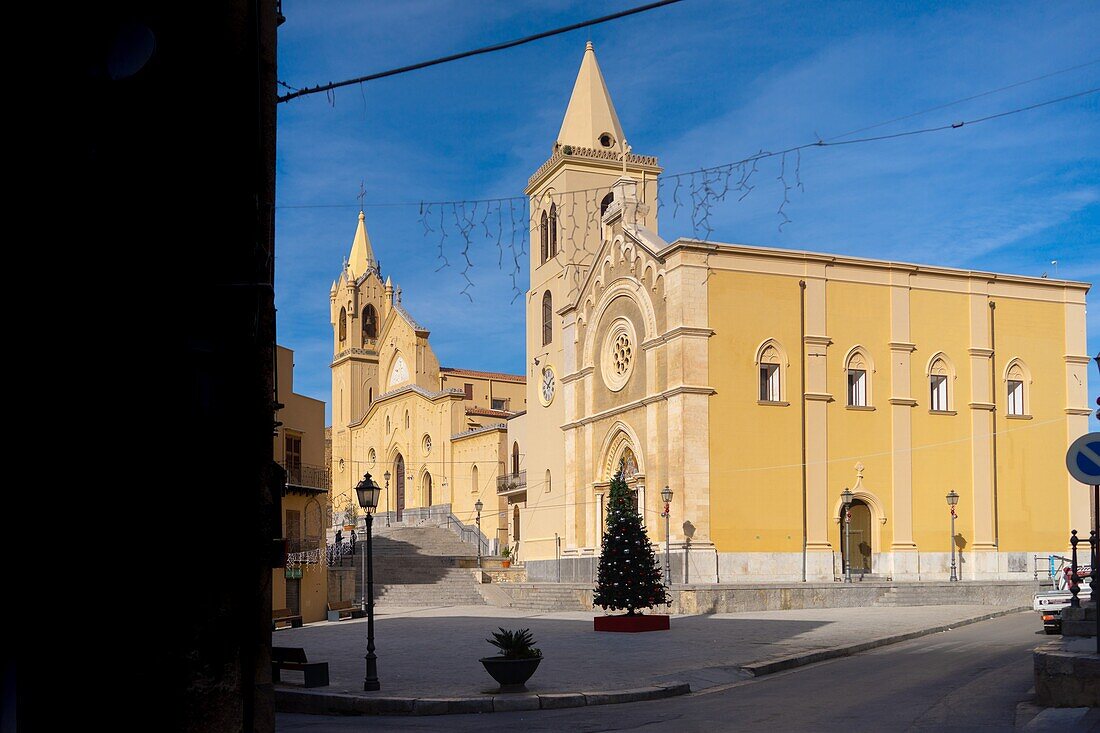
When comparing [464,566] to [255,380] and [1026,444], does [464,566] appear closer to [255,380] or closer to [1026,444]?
[1026,444]

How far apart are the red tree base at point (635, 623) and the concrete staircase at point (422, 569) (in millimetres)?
14314

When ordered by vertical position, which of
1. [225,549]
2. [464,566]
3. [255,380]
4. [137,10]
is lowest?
[464,566]

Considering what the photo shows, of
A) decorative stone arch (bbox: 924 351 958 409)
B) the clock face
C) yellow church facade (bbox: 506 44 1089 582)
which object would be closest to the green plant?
yellow church facade (bbox: 506 44 1089 582)

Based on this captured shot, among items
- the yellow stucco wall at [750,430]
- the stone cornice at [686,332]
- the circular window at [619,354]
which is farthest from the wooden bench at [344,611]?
the stone cornice at [686,332]

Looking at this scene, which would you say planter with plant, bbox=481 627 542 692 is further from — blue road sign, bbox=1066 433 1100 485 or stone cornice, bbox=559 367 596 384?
stone cornice, bbox=559 367 596 384

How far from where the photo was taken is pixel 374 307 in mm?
84375

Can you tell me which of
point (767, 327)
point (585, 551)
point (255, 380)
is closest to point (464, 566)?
point (585, 551)

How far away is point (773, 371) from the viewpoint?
40875 millimetres

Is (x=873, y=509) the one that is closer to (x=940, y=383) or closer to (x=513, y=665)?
(x=940, y=383)

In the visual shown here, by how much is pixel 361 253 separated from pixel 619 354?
45070mm

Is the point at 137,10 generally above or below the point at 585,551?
above

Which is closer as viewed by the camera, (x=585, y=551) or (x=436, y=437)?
(x=585, y=551)

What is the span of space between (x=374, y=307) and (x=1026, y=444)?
165 ft

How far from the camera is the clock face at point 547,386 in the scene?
2126 inches
